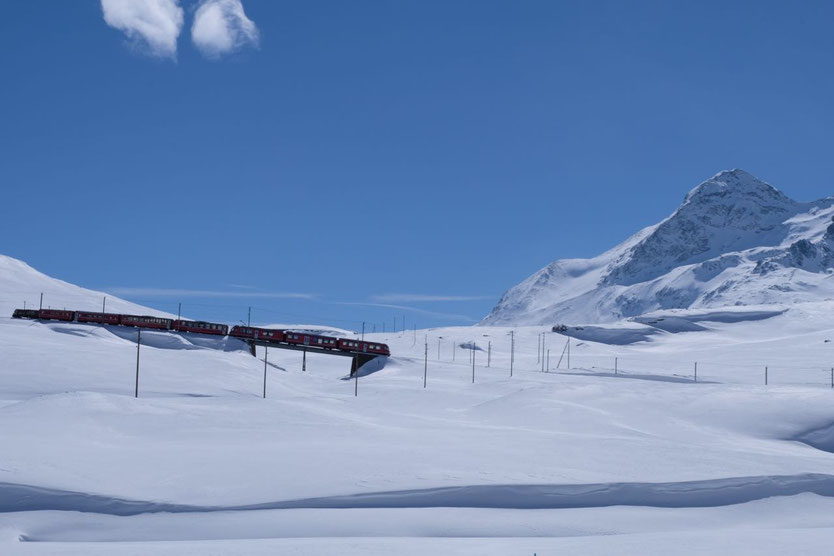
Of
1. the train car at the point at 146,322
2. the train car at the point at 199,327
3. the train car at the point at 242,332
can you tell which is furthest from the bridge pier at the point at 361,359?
the train car at the point at 146,322

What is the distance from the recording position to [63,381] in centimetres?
5603

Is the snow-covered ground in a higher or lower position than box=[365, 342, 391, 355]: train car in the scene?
lower

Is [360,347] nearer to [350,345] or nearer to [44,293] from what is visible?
[350,345]

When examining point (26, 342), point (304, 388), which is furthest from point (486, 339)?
point (26, 342)

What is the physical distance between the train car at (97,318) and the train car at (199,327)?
25.3ft

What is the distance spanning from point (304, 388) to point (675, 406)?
3946 centimetres

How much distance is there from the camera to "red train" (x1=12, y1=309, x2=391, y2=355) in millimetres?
93938

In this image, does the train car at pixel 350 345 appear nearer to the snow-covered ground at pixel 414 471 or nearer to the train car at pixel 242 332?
the train car at pixel 242 332

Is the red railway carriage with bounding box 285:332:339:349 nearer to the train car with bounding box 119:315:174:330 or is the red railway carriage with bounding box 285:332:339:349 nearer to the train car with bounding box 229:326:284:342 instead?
the train car with bounding box 229:326:284:342

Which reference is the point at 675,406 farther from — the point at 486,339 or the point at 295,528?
the point at 486,339

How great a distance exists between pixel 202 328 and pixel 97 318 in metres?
13.1

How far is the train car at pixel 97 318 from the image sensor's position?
93.6m

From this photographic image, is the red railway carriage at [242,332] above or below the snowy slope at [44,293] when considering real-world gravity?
below

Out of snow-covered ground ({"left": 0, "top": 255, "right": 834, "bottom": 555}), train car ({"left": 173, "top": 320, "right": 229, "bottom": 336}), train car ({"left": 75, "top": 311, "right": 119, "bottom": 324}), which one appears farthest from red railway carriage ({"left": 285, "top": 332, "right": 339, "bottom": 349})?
snow-covered ground ({"left": 0, "top": 255, "right": 834, "bottom": 555})
